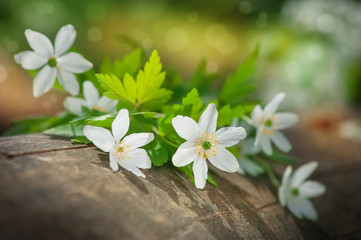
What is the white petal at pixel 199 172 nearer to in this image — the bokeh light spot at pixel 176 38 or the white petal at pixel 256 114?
the white petal at pixel 256 114

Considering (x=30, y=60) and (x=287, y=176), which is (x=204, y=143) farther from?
(x=30, y=60)

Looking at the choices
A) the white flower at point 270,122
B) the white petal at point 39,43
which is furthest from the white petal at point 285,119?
the white petal at point 39,43

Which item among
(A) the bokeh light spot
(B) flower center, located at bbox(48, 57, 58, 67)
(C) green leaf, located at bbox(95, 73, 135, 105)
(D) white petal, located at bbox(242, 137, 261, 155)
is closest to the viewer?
(C) green leaf, located at bbox(95, 73, 135, 105)

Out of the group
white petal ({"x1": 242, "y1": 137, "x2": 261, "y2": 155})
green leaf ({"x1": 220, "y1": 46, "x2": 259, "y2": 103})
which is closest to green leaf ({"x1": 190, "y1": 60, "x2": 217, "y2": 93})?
green leaf ({"x1": 220, "y1": 46, "x2": 259, "y2": 103})

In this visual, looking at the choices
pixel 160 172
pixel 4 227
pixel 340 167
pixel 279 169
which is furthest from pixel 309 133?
pixel 4 227

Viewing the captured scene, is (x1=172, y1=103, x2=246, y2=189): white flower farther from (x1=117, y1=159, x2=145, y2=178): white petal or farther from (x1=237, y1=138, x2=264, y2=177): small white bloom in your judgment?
(x1=237, y1=138, x2=264, y2=177): small white bloom

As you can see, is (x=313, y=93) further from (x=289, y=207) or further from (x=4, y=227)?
(x=4, y=227)

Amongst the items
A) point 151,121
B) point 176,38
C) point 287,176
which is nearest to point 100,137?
point 151,121
